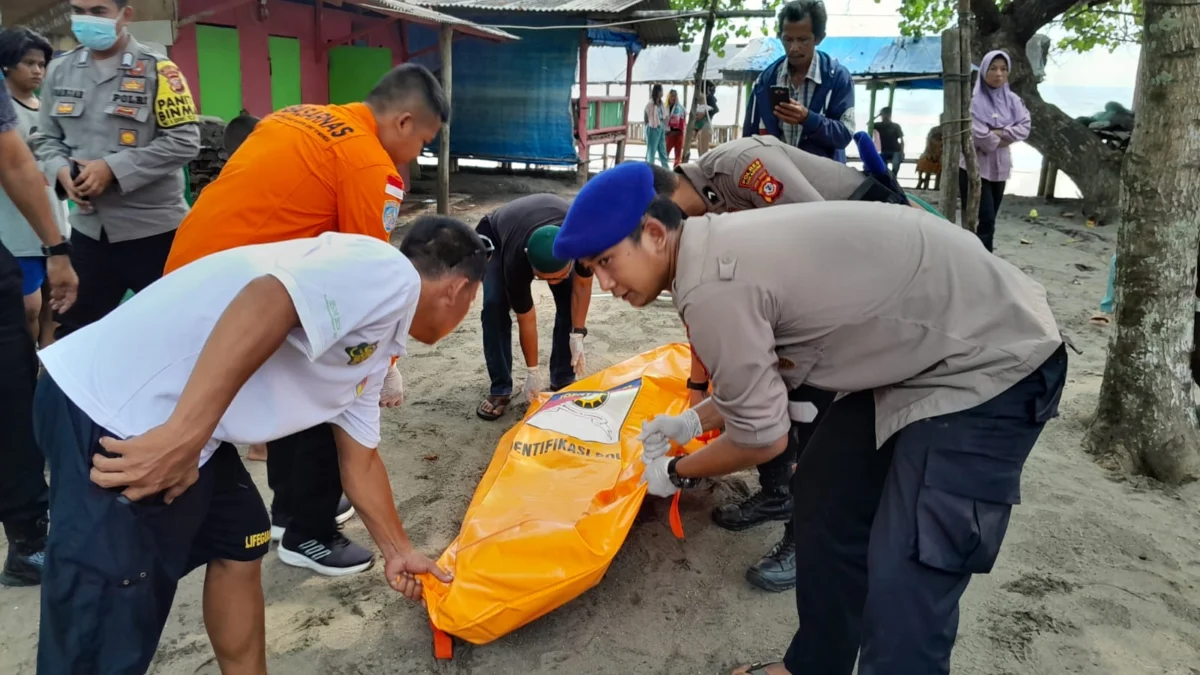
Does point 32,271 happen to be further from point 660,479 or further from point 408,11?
point 408,11

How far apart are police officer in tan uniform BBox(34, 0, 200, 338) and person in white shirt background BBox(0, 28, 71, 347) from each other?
16.3 inches

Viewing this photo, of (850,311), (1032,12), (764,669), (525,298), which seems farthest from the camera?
(1032,12)

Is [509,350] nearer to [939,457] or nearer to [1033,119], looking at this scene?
[939,457]

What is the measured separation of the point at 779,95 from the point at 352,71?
8.08 meters

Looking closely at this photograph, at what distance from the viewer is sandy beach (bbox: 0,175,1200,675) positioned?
2.12 metres

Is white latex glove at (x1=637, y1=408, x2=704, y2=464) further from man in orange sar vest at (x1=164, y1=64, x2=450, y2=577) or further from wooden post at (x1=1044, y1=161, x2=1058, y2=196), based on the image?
wooden post at (x1=1044, y1=161, x2=1058, y2=196)

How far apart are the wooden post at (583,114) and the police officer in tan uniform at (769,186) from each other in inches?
421

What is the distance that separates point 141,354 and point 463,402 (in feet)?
8.91

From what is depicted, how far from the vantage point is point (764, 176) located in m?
2.16

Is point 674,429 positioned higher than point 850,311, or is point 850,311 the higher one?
point 850,311

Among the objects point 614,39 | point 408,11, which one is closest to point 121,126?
point 408,11

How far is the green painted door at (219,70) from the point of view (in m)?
7.36

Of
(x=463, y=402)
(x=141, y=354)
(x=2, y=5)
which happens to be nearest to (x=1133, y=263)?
(x=463, y=402)

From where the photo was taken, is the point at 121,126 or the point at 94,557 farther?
the point at 121,126
